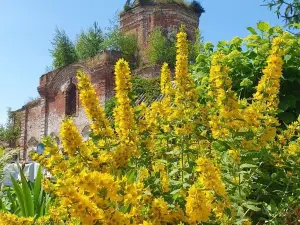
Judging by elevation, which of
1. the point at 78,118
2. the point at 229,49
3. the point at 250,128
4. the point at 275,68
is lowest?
the point at 250,128

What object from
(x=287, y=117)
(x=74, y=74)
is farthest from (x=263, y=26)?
(x=74, y=74)

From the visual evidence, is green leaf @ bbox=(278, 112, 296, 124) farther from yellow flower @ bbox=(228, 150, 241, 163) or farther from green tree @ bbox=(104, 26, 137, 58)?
green tree @ bbox=(104, 26, 137, 58)

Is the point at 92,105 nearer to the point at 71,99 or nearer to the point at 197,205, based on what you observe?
the point at 197,205

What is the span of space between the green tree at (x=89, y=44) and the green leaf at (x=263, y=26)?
59.2 ft

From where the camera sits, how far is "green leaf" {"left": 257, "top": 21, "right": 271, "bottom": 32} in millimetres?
3990

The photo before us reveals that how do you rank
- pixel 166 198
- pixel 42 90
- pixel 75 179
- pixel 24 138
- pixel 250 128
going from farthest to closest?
1. pixel 24 138
2. pixel 42 90
3. pixel 250 128
4. pixel 166 198
5. pixel 75 179

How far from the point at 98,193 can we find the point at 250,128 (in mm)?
902

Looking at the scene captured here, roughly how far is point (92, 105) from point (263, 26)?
2.17 meters

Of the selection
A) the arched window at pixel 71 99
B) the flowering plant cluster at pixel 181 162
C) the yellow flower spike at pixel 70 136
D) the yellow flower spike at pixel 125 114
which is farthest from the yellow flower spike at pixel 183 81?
the arched window at pixel 71 99

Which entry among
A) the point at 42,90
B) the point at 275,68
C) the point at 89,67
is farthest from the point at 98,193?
the point at 42,90

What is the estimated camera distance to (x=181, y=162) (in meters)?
2.42

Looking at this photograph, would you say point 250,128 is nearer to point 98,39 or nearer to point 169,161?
point 169,161

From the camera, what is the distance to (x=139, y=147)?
2.56 m

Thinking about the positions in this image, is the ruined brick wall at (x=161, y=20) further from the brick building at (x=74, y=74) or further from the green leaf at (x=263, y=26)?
the green leaf at (x=263, y=26)
